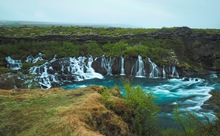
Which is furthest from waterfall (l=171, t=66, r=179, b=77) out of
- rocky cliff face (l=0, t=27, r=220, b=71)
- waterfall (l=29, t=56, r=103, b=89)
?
waterfall (l=29, t=56, r=103, b=89)

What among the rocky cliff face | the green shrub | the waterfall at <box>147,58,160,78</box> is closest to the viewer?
the green shrub

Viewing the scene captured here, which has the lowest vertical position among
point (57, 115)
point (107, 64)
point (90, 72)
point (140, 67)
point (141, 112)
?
point (90, 72)

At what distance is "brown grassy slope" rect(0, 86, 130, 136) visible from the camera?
14.1 meters

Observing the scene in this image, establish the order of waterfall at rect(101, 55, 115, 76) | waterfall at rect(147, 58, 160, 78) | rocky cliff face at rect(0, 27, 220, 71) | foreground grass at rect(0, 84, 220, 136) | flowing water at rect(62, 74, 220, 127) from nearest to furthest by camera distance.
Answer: foreground grass at rect(0, 84, 220, 136), flowing water at rect(62, 74, 220, 127), waterfall at rect(147, 58, 160, 78), waterfall at rect(101, 55, 115, 76), rocky cliff face at rect(0, 27, 220, 71)

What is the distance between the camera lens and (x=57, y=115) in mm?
15391

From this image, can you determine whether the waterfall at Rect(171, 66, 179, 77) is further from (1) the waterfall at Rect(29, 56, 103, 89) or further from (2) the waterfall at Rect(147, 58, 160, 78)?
(1) the waterfall at Rect(29, 56, 103, 89)

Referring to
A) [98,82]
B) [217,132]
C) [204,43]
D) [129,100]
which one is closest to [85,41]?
[98,82]

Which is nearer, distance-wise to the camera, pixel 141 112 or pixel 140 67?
pixel 141 112

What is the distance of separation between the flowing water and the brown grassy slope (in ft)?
55.0

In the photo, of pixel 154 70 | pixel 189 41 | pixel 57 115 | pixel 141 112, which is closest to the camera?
pixel 57 115

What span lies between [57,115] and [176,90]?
39688 millimetres

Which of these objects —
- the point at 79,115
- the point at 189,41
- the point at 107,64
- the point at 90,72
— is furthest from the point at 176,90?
the point at 79,115

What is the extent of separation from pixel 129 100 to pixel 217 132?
7277 millimetres

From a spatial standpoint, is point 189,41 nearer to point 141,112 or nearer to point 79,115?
point 141,112
